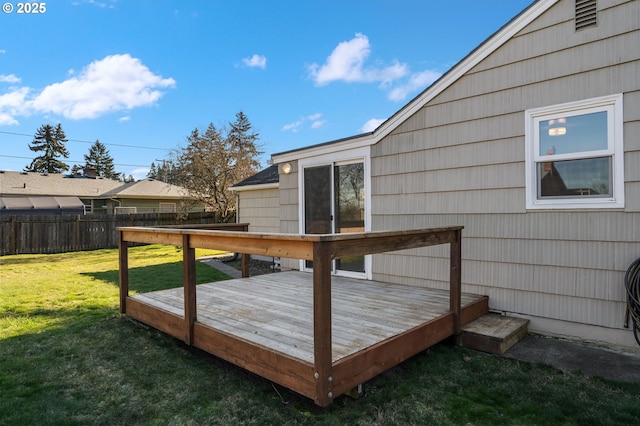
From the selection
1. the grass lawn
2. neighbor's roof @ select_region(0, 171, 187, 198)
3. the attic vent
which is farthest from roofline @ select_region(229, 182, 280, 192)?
neighbor's roof @ select_region(0, 171, 187, 198)

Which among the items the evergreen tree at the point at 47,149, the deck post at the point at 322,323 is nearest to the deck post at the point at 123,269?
the deck post at the point at 322,323

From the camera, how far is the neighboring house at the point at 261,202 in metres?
8.89

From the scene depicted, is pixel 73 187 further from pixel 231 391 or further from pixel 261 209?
pixel 231 391

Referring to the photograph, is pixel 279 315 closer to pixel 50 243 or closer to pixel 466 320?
pixel 466 320

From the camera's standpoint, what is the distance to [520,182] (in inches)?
141

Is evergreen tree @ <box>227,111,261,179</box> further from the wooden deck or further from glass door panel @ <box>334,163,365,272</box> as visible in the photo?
the wooden deck

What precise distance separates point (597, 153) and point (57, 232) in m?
15.3

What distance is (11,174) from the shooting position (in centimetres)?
1983

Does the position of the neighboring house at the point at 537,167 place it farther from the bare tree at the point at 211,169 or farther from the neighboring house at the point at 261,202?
the bare tree at the point at 211,169

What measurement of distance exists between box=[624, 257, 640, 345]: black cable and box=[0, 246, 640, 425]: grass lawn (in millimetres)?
721

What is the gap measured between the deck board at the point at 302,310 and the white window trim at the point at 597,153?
1.28 meters

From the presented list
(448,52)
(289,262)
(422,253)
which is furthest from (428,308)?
(448,52)

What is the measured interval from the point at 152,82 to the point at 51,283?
19.5m

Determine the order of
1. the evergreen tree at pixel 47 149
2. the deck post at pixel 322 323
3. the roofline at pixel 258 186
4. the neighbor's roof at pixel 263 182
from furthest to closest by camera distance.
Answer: the evergreen tree at pixel 47 149 < the neighbor's roof at pixel 263 182 < the roofline at pixel 258 186 < the deck post at pixel 322 323
